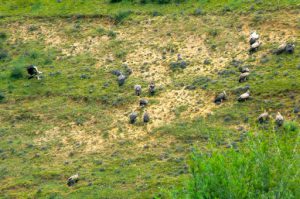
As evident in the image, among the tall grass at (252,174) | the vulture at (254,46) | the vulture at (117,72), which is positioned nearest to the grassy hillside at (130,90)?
the vulture at (117,72)

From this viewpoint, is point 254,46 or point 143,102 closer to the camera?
point 143,102

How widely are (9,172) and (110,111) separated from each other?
28.0 ft

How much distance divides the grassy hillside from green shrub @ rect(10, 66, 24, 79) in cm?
11

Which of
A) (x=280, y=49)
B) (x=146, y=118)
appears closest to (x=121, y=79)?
(x=146, y=118)

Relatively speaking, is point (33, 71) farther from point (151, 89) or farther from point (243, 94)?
point (243, 94)

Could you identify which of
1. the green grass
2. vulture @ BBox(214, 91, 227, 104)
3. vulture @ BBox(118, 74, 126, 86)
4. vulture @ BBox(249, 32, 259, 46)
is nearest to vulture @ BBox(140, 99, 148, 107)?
vulture @ BBox(118, 74, 126, 86)

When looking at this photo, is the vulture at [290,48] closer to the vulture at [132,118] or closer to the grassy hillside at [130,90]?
the grassy hillside at [130,90]

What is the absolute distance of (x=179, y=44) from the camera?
205 feet

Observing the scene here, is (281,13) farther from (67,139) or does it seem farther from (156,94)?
(67,139)

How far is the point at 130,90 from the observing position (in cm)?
5878

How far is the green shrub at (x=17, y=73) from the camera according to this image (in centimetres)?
6538

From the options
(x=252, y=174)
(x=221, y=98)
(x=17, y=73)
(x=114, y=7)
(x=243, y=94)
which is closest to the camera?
(x=252, y=174)

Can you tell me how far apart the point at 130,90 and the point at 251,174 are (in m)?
28.7

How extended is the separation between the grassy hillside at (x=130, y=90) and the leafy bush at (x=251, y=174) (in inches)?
388
